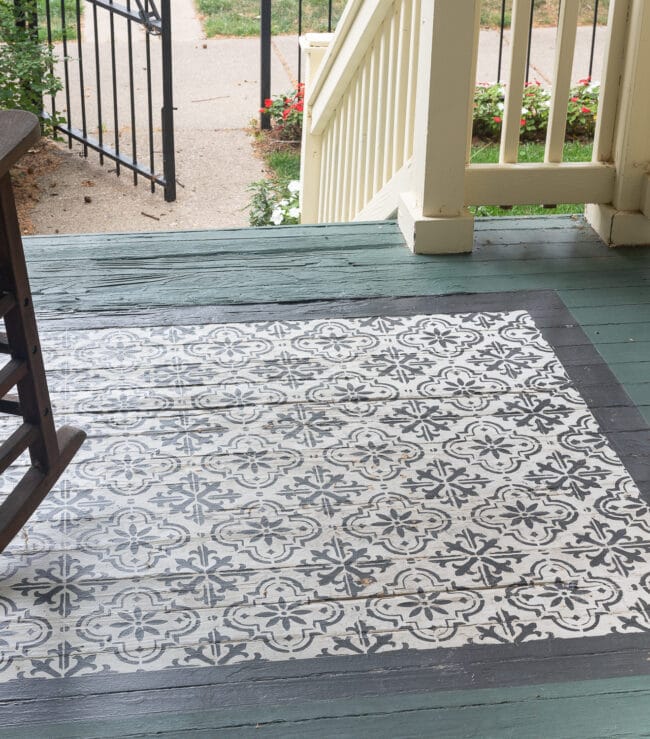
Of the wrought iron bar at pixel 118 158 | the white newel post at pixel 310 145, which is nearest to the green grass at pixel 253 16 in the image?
the wrought iron bar at pixel 118 158

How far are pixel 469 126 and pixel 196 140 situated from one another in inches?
135

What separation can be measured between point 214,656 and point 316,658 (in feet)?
0.54

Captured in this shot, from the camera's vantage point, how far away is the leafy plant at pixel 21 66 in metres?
5.20

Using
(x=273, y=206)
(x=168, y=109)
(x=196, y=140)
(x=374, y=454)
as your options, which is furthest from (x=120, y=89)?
(x=374, y=454)

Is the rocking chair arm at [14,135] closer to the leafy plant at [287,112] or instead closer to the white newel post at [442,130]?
the white newel post at [442,130]

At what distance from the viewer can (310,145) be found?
4785 millimetres

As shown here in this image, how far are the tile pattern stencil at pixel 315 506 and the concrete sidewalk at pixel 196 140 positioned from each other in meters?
2.66

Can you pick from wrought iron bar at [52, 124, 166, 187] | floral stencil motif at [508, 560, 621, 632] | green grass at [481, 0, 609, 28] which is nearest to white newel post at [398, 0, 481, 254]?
floral stencil motif at [508, 560, 621, 632]

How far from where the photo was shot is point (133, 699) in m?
1.66

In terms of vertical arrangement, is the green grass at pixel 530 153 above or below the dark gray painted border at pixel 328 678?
below

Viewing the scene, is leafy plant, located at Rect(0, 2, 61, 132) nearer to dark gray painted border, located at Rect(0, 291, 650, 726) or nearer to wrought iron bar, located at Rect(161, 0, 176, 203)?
wrought iron bar, located at Rect(161, 0, 176, 203)

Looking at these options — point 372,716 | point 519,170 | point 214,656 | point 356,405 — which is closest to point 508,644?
point 372,716

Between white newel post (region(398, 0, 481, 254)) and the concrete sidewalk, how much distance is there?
2.16 m

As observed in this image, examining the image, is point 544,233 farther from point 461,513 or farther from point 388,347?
point 461,513
